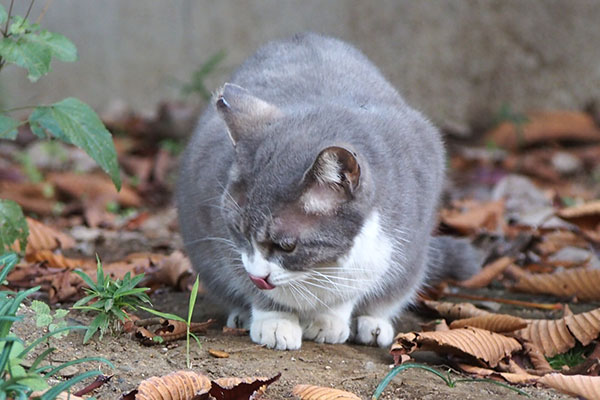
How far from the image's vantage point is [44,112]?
116 inches

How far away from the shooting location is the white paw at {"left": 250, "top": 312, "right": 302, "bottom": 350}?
9.09 feet

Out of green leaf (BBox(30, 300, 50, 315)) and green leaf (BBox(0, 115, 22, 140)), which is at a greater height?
green leaf (BBox(0, 115, 22, 140))

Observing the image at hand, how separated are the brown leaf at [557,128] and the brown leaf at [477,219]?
1.88 metres

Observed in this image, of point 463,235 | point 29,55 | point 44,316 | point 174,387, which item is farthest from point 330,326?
point 463,235

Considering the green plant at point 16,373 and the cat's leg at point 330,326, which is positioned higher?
the cat's leg at point 330,326

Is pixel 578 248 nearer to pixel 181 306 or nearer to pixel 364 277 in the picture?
pixel 364 277

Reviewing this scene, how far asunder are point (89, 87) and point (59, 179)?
5.78 feet

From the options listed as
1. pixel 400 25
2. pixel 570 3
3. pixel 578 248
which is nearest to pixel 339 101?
pixel 578 248

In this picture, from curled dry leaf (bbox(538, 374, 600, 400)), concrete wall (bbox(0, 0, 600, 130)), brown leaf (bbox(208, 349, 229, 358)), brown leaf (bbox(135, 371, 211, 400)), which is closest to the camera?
brown leaf (bbox(135, 371, 211, 400))

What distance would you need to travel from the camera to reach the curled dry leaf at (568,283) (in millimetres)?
3425

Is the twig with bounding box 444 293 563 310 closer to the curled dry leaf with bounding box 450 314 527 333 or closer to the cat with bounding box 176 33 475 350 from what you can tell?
the cat with bounding box 176 33 475 350

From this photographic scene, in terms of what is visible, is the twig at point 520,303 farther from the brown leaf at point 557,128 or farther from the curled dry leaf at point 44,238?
the brown leaf at point 557,128

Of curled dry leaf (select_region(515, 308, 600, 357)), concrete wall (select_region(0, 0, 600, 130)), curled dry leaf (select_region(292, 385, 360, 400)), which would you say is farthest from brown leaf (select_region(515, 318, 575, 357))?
concrete wall (select_region(0, 0, 600, 130))

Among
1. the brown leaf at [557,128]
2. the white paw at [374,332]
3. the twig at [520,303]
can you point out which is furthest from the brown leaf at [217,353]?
the brown leaf at [557,128]
